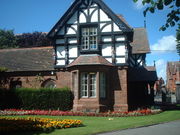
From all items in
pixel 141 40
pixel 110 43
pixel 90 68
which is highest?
pixel 141 40

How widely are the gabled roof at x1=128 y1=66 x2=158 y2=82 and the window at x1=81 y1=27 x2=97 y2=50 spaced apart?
5.52 meters

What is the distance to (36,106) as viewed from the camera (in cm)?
1989

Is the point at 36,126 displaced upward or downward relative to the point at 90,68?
downward

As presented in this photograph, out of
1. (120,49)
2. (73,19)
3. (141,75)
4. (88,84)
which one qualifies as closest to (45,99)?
(88,84)

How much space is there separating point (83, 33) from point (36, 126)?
1197cm

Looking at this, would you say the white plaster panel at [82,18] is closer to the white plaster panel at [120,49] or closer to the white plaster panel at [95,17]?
the white plaster panel at [95,17]

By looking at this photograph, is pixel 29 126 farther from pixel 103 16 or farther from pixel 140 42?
pixel 140 42

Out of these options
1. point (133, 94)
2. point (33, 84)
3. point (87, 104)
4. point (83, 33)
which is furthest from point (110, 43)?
point (33, 84)

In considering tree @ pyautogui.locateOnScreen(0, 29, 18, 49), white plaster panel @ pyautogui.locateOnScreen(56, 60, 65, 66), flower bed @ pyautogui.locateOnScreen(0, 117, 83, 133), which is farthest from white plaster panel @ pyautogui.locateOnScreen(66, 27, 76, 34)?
tree @ pyautogui.locateOnScreen(0, 29, 18, 49)

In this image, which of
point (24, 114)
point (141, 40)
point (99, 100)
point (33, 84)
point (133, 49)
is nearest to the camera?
point (24, 114)

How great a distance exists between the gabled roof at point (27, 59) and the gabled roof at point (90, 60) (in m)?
3.92

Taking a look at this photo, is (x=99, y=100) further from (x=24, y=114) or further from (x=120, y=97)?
(x=24, y=114)

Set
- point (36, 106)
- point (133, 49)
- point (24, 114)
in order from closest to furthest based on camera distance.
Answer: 1. point (24, 114)
2. point (36, 106)
3. point (133, 49)

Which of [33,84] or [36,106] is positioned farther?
[33,84]
